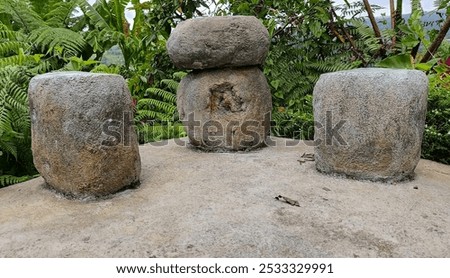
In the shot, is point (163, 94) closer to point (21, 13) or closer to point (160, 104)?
point (160, 104)

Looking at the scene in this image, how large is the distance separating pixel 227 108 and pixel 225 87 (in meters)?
0.19

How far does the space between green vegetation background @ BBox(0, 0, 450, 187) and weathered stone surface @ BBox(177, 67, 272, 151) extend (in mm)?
832

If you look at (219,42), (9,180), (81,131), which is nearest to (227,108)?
(219,42)

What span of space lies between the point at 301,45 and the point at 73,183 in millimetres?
3518

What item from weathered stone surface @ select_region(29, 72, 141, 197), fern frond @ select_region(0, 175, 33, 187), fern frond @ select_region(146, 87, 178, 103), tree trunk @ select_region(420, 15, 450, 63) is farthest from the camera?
fern frond @ select_region(146, 87, 178, 103)

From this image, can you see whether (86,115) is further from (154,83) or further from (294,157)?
(154,83)

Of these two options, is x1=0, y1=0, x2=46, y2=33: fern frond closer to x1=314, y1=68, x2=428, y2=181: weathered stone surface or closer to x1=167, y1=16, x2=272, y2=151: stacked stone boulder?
x1=167, y1=16, x2=272, y2=151: stacked stone boulder

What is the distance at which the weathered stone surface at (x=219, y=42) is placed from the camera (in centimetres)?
315

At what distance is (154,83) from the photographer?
17.3ft

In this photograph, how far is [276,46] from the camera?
4715 mm

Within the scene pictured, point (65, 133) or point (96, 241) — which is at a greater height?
point (65, 133)

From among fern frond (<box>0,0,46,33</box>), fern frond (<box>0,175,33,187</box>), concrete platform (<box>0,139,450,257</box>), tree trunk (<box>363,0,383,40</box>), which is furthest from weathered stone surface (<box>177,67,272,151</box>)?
fern frond (<box>0,0,46,33</box>)

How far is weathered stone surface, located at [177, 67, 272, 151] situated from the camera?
3.36 metres
